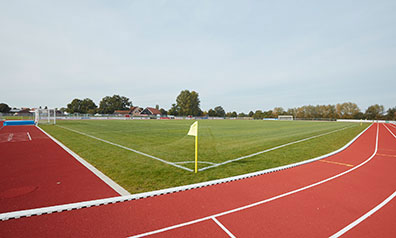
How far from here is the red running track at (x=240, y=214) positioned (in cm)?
303

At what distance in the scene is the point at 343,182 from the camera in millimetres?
5531

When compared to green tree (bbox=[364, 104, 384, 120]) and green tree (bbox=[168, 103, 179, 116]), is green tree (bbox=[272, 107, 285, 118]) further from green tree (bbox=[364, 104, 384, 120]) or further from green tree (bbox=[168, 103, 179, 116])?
green tree (bbox=[168, 103, 179, 116])

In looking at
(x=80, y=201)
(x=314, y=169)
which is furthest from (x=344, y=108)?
(x=80, y=201)

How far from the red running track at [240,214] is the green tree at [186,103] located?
95.0 metres

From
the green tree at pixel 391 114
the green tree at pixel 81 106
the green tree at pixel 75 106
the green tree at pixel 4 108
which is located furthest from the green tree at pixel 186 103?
the green tree at pixel 391 114

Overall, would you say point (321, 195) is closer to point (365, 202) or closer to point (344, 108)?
point (365, 202)

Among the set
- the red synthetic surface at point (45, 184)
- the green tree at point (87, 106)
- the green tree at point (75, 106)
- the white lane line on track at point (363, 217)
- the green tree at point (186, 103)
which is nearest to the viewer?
the white lane line on track at point (363, 217)

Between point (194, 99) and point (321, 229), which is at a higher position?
point (194, 99)

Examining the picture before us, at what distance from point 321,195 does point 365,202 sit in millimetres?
931

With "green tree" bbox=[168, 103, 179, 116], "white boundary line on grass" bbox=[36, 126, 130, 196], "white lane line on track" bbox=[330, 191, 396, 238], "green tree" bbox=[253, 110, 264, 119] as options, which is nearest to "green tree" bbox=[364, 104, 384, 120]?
"green tree" bbox=[253, 110, 264, 119]

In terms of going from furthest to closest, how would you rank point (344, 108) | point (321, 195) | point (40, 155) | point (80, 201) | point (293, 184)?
point (344, 108)
point (40, 155)
point (293, 184)
point (321, 195)
point (80, 201)

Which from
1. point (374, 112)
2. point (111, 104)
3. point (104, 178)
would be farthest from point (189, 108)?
point (374, 112)

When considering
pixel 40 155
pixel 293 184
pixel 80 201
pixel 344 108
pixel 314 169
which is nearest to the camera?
pixel 80 201

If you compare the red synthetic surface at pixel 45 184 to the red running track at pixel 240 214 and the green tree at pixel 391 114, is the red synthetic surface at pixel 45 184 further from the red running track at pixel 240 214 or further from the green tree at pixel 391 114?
the green tree at pixel 391 114
